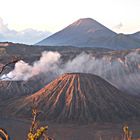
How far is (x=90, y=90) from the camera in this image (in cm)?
10669

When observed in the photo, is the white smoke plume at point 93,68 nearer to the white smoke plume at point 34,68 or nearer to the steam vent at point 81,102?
the white smoke plume at point 34,68

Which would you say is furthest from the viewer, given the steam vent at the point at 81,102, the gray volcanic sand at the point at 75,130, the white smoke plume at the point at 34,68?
the white smoke plume at the point at 34,68

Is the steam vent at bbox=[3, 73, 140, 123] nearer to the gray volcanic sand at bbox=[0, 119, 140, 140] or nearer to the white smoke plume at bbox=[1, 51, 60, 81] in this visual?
the gray volcanic sand at bbox=[0, 119, 140, 140]

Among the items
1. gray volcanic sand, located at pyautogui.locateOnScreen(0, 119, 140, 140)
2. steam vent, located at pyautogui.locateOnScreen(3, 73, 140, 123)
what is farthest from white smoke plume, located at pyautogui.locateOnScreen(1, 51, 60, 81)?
gray volcanic sand, located at pyautogui.locateOnScreen(0, 119, 140, 140)

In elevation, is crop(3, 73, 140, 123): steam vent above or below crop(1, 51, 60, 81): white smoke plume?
below

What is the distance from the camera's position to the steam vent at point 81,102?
312ft

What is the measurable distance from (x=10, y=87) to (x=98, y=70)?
40.1 m

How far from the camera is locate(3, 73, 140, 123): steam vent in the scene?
95.1 metres

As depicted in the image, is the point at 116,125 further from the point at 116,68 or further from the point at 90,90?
the point at 116,68

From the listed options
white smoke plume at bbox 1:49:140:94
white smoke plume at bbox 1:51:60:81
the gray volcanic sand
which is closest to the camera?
the gray volcanic sand

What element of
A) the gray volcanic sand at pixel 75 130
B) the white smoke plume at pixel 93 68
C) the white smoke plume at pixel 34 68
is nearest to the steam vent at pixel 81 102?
the gray volcanic sand at pixel 75 130

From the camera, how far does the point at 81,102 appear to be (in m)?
100

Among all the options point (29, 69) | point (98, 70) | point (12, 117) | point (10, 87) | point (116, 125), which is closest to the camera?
point (116, 125)

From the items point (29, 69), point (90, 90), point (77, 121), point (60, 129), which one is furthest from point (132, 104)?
point (29, 69)
